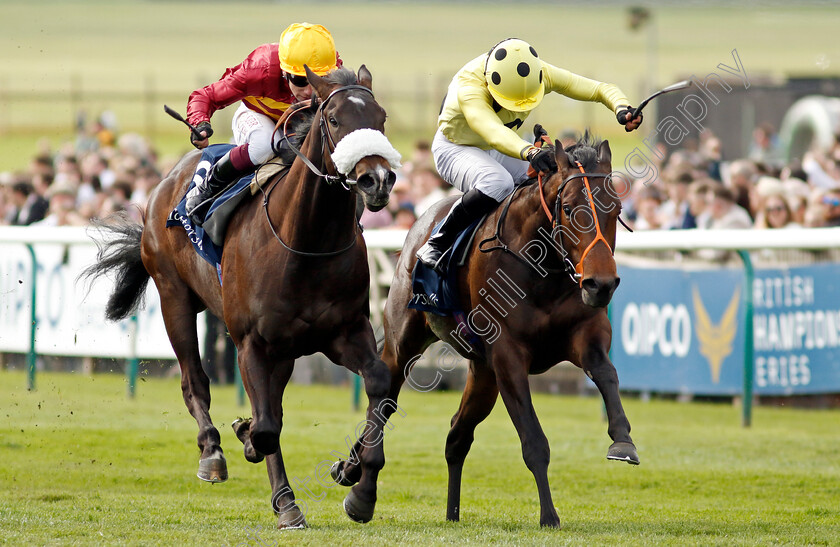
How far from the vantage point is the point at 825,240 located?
8.59 m

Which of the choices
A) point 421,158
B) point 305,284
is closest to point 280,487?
point 305,284

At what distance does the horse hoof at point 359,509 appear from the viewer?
5469 mm

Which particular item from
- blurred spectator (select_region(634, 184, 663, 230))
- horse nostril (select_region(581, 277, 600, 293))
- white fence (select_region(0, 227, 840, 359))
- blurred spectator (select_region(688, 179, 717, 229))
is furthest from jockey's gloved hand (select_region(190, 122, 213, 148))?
blurred spectator (select_region(634, 184, 663, 230))

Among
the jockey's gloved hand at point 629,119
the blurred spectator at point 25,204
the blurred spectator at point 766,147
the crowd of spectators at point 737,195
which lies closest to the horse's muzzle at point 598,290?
the jockey's gloved hand at point 629,119

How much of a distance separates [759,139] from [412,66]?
1077 inches

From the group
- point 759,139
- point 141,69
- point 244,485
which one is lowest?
point 244,485

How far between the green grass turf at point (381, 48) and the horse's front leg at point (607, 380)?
22.1 meters

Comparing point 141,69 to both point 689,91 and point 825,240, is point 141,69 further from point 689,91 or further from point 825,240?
point 825,240

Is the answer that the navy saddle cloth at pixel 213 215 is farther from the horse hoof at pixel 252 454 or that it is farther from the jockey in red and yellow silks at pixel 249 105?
the horse hoof at pixel 252 454

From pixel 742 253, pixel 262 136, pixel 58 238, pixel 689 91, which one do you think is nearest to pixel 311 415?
pixel 58 238

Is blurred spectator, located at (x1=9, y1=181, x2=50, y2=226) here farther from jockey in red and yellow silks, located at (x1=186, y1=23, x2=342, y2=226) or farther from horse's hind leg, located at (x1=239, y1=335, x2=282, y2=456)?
horse's hind leg, located at (x1=239, y1=335, x2=282, y2=456)

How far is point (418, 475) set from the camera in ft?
25.2

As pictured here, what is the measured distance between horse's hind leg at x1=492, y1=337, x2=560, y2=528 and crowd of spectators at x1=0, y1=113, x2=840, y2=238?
149 inches

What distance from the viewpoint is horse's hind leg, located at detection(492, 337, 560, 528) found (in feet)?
17.3
